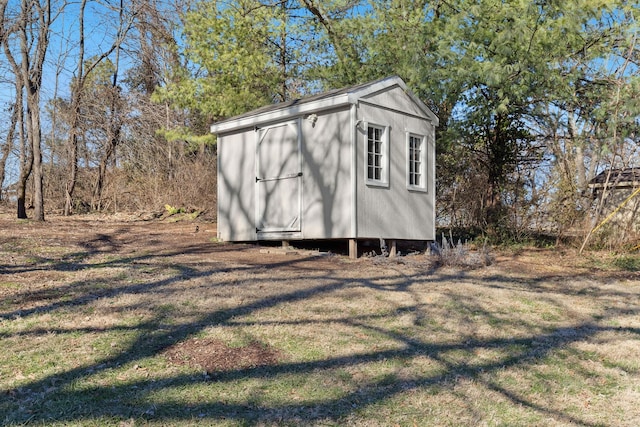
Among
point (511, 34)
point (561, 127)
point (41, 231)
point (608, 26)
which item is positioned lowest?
point (41, 231)

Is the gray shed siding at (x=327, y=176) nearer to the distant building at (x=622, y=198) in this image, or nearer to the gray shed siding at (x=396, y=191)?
the gray shed siding at (x=396, y=191)

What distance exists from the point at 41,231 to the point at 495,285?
337 inches

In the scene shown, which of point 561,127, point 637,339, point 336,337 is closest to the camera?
point 336,337

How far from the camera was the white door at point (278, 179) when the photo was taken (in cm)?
1026

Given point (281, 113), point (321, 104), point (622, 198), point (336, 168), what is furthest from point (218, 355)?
point (622, 198)

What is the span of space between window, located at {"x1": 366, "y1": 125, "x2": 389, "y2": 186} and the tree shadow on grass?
11.9 ft

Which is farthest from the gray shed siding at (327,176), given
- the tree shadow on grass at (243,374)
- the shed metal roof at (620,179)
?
the shed metal roof at (620,179)

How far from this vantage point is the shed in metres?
9.51

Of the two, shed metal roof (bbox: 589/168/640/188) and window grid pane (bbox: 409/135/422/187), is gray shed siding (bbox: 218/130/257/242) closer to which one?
window grid pane (bbox: 409/135/422/187)

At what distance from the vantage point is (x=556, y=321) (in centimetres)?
611

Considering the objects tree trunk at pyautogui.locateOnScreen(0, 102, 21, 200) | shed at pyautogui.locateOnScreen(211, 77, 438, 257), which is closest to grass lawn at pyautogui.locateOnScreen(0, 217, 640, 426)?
shed at pyautogui.locateOnScreen(211, 77, 438, 257)

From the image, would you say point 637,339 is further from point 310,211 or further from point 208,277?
point 310,211

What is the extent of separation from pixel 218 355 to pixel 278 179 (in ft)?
21.1

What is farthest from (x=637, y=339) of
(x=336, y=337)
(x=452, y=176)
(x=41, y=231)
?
(x=41, y=231)
